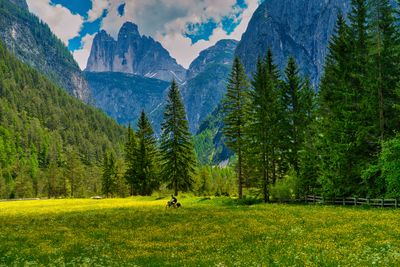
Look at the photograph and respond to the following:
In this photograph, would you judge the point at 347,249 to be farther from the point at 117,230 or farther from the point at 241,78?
the point at 241,78

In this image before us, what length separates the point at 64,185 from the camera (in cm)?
13038

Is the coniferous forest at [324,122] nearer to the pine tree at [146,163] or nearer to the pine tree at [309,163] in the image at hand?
the pine tree at [309,163]

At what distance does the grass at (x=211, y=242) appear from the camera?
1418cm

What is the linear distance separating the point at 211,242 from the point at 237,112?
115 feet

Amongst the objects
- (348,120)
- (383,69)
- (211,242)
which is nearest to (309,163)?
(348,120)

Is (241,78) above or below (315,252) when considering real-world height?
above

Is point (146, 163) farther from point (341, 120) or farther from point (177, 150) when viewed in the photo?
point (341, 120)

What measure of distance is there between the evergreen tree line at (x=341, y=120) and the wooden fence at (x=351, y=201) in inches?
28.4

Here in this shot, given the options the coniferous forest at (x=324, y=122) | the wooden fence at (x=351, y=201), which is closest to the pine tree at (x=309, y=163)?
the coniferous forest at (x=324, y=122)

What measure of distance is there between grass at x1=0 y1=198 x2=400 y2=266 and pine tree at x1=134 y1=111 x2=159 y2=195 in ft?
160

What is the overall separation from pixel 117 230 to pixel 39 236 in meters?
4.98

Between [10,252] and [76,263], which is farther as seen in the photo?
[10,252]

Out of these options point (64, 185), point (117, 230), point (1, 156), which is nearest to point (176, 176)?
point (117, 230)

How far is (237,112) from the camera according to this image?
52938 mm
